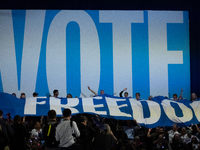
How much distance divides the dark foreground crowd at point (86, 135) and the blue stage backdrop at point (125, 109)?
309 millimetres

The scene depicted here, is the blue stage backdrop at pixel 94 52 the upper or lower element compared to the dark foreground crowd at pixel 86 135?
upper

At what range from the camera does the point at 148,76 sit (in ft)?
42.2

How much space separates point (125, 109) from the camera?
298 inches

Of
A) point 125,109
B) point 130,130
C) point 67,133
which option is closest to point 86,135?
point 67,133

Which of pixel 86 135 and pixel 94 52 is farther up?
pixel 94 52

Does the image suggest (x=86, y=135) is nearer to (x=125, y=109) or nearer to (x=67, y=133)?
(x=67, y=133)

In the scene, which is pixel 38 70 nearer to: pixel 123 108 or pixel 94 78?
pixel 94 78

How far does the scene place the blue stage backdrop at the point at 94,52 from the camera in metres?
12.7

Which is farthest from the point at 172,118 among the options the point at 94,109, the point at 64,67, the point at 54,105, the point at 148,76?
the point at 64,67

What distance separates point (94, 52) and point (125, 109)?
568 cm

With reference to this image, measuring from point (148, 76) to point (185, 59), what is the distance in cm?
166

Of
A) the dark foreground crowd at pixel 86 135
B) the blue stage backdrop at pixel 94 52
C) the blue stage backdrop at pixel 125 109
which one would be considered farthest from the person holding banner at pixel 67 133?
the blue stage backdrop at pixel 94 52

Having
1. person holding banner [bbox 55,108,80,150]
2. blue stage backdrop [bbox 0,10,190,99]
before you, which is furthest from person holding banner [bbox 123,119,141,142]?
blue stage backdrop [bbox 0,10,190,99]

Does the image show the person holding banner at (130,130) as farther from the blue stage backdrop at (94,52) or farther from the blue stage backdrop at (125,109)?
the blue stage backdrop at (94,52)
